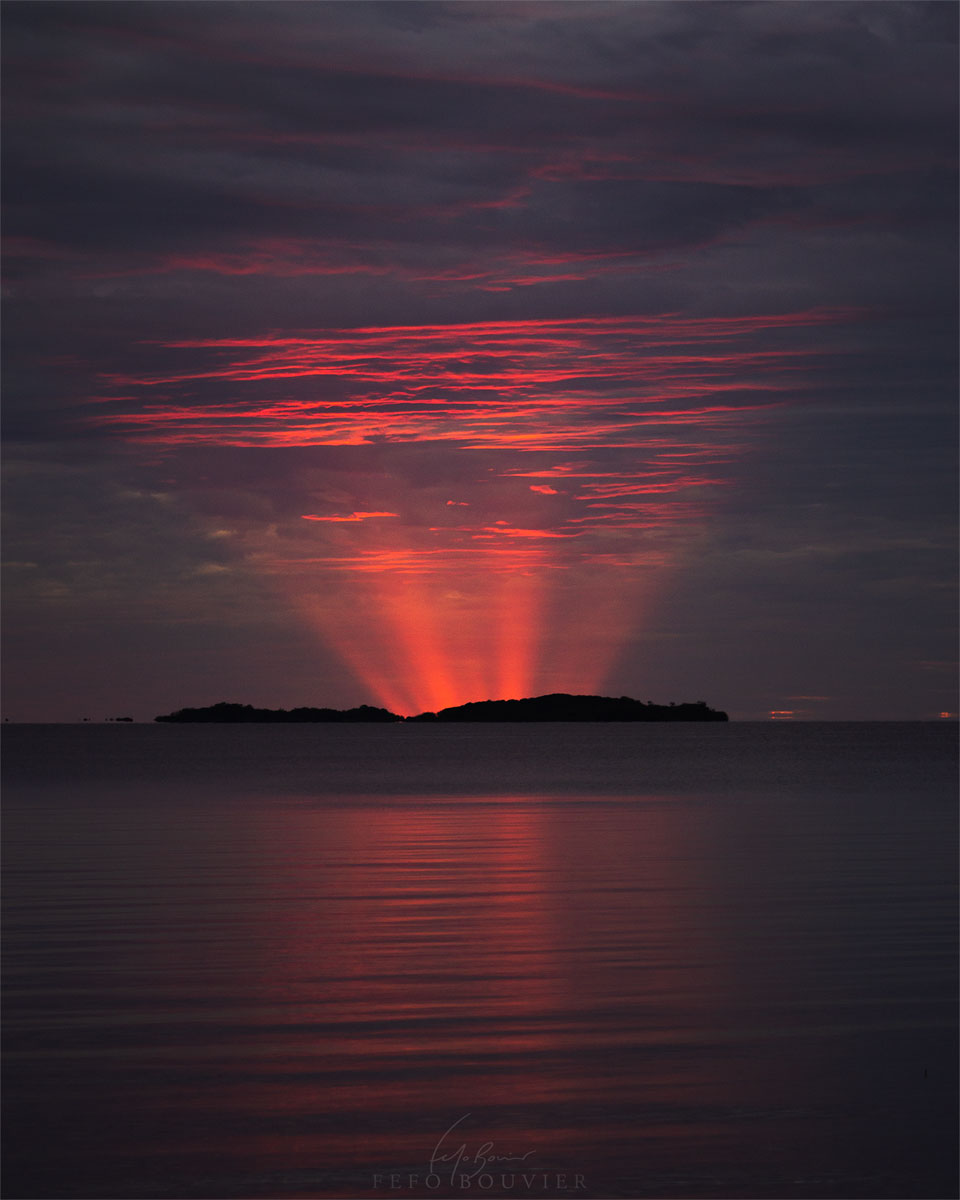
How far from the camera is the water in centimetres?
1014

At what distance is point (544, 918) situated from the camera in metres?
20.6

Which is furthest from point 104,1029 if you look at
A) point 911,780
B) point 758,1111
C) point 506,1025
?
point 911,780

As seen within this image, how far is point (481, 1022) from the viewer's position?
549 inches

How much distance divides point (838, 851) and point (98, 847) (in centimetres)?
1666

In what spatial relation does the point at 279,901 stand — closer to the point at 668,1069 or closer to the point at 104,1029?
the point at 104,1029

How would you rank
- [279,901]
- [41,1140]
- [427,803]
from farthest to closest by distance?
[427,803], [279,901], [41,1140]

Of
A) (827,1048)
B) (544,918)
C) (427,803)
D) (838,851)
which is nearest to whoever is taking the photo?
(827,1048)
